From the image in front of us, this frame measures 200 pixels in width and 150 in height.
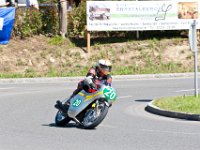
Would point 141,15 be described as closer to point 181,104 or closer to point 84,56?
point 84,56

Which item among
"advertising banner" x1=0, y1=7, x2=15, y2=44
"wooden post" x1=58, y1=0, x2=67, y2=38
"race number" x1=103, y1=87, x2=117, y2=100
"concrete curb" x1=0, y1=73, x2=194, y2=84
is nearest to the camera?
"race number" x1=103, y1=87, x2=117, y2=100

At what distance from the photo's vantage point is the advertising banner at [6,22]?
3334cm

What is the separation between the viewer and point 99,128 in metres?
15.4

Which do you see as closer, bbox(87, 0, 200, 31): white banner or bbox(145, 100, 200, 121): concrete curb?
bbox(145, 100, 200, 121): concrete curb

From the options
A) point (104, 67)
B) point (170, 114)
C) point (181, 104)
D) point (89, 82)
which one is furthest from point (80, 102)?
point (181, 104)

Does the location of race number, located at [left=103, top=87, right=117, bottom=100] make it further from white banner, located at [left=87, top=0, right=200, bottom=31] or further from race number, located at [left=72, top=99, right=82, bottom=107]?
white banner, located at [left=87, top=0, right=200, bottom=31]

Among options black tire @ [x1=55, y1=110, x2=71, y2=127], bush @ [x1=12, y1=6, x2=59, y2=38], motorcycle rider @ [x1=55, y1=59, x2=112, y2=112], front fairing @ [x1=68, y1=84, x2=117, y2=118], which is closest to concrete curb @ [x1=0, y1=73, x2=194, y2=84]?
bush @ [x1=12, y1=6, x2=59, y2=38]

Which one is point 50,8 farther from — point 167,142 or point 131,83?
point 167,142

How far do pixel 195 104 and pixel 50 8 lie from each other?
1812 centimetres

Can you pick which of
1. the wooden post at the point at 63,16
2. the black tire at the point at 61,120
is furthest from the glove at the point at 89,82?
the wooden post at the point at 63,16

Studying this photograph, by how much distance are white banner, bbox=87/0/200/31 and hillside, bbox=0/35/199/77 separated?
69 cm

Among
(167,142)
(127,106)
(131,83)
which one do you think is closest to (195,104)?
(127,106)

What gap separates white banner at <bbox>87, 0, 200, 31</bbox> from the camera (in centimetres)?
3400

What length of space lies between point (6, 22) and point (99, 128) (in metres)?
18.8
